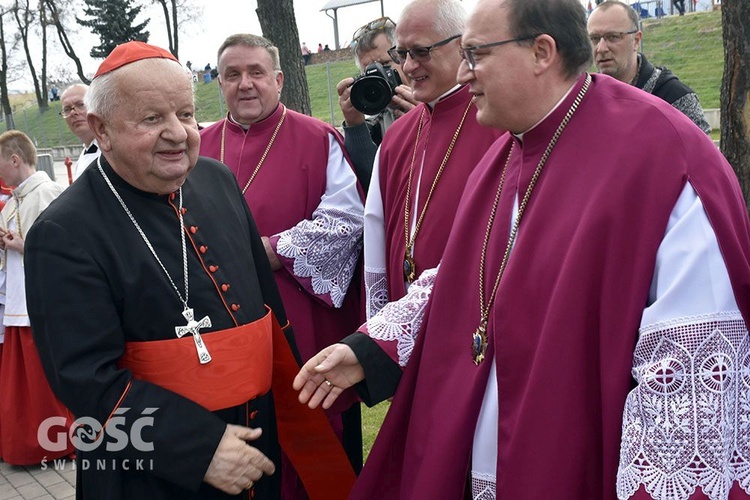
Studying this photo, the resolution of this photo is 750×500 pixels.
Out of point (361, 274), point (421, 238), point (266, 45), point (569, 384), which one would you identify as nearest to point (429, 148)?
point (421, 238)

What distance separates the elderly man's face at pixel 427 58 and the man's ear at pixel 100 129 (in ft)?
4.30

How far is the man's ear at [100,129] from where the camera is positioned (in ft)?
7.63

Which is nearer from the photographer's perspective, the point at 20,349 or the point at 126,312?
the point at 126,312

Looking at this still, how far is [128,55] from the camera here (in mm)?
2328

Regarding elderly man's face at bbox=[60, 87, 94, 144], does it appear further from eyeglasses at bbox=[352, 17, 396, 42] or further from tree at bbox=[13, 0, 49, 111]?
tree at bbox=[13, 0, 49, 111]

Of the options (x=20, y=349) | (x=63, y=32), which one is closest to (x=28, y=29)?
(x=63, y=32)

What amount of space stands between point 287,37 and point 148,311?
19.6 feet

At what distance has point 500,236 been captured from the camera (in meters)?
2.20

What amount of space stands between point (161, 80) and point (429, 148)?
133 cm

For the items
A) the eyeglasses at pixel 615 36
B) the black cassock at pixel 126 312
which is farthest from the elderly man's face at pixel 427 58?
the eyeglasses at pixel 615 36

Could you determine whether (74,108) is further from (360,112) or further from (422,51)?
(422,51)

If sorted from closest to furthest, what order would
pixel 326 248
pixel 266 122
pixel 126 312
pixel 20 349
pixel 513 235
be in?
pixel 513 235 → pixel 126 312 → pixel 326 248 → pixel 266 122 → pixel 20 349

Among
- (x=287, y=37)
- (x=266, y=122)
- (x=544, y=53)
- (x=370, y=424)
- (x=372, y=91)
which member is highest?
(x=287, y=37)

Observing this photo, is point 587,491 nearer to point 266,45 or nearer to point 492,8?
point 492,8
